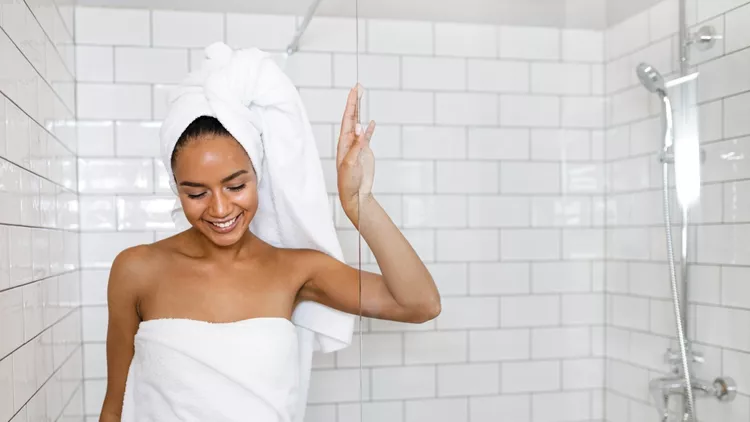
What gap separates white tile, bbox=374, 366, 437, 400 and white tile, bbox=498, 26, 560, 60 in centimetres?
50

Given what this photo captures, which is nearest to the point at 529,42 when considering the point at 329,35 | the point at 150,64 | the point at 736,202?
the point at 736,202

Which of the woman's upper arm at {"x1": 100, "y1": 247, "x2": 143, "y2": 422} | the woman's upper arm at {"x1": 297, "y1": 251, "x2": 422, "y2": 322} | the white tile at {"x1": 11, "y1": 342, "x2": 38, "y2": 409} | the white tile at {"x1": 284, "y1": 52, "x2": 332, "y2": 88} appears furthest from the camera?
the white tile at {"x1": 284, "y1": 52, "x2": 332, "y2": 88}

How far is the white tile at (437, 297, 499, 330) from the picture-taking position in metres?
1.08

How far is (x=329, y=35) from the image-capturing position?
1.80 m

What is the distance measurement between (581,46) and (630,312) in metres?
0.38

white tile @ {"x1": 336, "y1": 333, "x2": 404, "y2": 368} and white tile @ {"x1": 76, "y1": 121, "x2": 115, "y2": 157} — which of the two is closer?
white tile @ {"x1": 336, "y1": 333, "x2": 404, "y2": 368}

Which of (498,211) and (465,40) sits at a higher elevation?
(465,40)

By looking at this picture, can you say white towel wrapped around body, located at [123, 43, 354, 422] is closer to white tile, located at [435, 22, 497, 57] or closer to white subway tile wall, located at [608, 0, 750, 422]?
white tile, located at [435, 22, 497, 57]

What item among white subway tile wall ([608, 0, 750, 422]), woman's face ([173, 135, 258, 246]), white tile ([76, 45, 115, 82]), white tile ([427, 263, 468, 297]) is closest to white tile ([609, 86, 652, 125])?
white subway tile wall ([608, 0, 750, 422])

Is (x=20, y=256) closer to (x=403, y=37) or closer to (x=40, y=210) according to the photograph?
(x=40, y=210)

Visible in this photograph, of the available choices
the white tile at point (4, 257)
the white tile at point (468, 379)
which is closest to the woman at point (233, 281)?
the white tile at point (468, 379)

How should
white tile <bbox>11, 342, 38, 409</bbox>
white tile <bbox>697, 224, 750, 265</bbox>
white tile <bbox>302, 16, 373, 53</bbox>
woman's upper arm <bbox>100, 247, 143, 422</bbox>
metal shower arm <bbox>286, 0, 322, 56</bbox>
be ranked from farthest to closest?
metal shower arm <bbox>286, 0, 322, 56</bbox>
white tile <bbox>302, 16, 373, 53</bbox>
woman's upper arm <bbox>100, 247, 143, 422</bbox>
white tile <bbox>11, 342, 38, 409</bbox>
white tile <bbox>697, 224, 750, 265</bbox>

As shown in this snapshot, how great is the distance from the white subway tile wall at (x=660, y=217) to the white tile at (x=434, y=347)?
0.16 m

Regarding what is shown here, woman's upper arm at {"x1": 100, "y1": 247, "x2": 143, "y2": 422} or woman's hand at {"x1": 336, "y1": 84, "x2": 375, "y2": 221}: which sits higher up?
woman's hand at {"x1": 336, "y1": 84, "x2": 375, "y2": 221}
